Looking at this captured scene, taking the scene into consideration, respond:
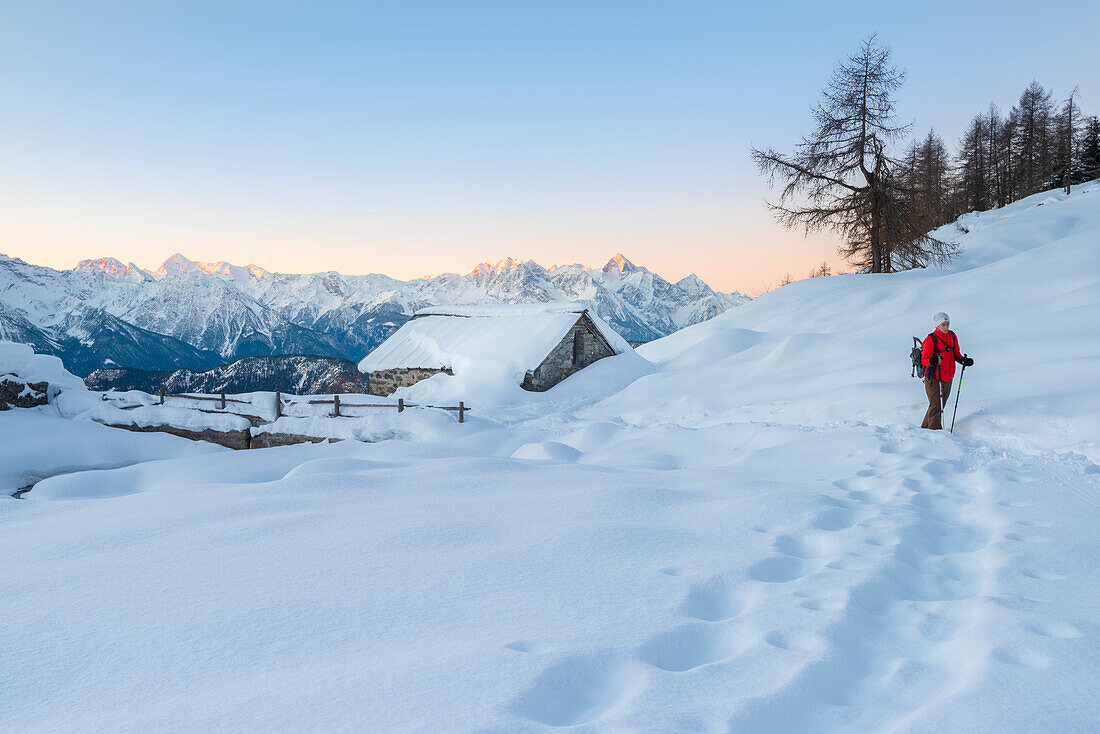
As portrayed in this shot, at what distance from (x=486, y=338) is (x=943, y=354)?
62.1 feet

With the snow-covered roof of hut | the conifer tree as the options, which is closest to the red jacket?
the snow-covered roof of hut

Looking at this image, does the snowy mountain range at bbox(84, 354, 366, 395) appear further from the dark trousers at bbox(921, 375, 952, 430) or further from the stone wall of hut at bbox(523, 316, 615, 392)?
the dark trousers at bbox(921, 375, 952, 430)

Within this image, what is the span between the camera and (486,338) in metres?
24.8

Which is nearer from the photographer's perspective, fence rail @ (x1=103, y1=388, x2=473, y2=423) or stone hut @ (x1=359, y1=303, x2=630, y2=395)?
Answer: fence rail @ (x1=103, y1=388, x2=473, y2=423)

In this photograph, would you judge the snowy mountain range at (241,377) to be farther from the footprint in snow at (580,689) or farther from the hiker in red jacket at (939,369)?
the footprint in snow at (580,689)

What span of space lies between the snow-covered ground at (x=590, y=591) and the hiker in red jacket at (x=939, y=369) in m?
0.43

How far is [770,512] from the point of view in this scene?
4.54 meters

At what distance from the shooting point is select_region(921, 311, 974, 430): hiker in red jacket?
7891 millimetres

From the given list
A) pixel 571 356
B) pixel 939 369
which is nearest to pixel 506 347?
pixel 571 356

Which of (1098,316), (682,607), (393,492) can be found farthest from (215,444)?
(1098,316)

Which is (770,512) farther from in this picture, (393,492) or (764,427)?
(764,427)

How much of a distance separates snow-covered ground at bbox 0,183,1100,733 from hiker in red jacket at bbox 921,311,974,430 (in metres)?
0.43

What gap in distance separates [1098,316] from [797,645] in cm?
1179

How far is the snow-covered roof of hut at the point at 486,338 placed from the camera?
22797 mm
